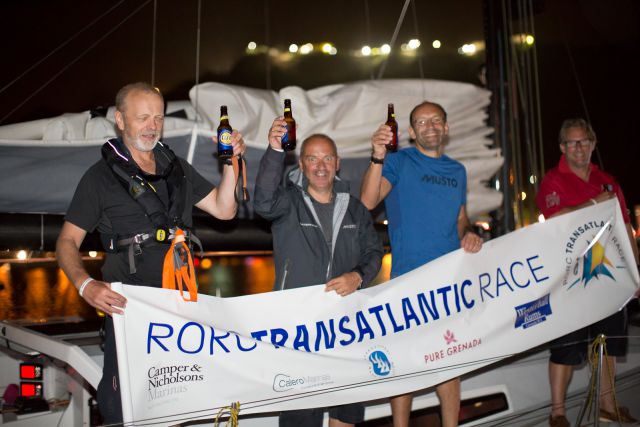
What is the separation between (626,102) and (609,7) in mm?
16896

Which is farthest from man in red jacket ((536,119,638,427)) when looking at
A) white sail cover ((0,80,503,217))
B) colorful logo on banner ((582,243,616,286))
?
white sail cover ((0,80,503,217))

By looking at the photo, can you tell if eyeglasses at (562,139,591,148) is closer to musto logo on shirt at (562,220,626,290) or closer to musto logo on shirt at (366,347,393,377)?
musto logo on shirt at (562,220,626,290)

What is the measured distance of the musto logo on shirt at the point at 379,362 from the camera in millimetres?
3258

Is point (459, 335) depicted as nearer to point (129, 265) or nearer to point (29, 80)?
point (129, 265)

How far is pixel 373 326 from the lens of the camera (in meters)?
3.31

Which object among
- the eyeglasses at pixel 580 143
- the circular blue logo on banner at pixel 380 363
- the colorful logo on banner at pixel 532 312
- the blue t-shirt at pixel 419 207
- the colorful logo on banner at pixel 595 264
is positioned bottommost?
the circular blue logo on banner at pixel 380 363

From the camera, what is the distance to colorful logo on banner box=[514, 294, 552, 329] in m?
3.83

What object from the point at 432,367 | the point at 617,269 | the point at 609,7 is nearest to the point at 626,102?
the point at 609,7

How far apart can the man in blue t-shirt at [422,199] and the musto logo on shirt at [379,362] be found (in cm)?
43

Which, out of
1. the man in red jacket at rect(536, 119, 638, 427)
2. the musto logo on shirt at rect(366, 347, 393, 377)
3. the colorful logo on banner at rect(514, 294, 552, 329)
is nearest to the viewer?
the musto logo on shirt at rect(366, 347, 393, 377)

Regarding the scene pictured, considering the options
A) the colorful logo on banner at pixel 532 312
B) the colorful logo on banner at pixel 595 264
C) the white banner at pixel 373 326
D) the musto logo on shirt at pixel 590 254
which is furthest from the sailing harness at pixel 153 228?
the colorful logo on banner at pixel 595 264

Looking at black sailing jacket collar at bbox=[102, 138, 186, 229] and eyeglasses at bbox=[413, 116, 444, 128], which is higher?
eyeglasses at bbox=[413, 116, 444, 128]

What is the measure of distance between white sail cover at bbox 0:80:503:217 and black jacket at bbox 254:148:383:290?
0.91 m

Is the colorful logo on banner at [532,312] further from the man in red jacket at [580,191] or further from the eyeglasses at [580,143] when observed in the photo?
the eyeglasses at [580,143]
